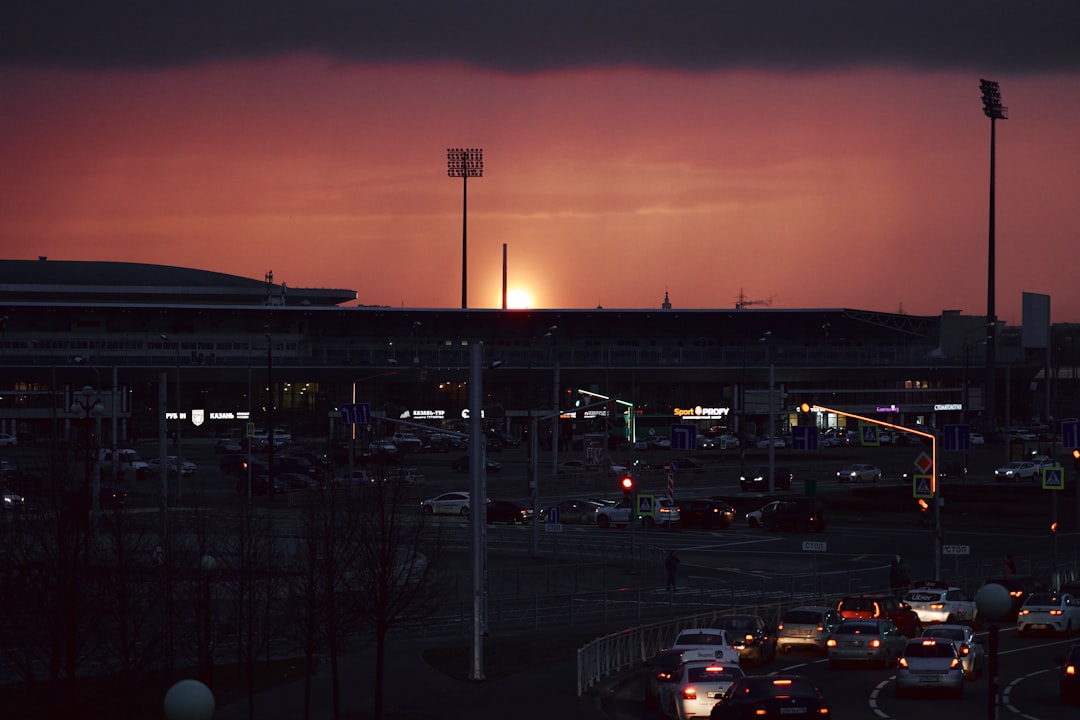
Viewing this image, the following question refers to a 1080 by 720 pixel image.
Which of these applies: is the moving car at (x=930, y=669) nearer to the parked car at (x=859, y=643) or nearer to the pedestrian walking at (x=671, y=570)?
the parked car at (x=859, y=643)

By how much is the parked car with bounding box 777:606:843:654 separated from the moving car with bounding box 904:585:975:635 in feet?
17.3

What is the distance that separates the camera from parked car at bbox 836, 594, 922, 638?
43.1m

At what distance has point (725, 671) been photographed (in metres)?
29.8

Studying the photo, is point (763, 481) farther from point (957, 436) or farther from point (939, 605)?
point (939, 605)

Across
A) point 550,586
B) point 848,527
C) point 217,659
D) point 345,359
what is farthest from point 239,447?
point 217,659

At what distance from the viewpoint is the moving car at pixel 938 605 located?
4562 cm

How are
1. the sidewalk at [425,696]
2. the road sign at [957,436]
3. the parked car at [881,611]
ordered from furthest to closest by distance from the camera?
1. the road sign at [957,436]
2. the parked car at [881,611]
3. the sidewalk at [425,696]

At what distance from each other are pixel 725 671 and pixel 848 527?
51.1 metres

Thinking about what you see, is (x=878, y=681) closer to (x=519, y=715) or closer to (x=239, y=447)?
(x=519, y=715)

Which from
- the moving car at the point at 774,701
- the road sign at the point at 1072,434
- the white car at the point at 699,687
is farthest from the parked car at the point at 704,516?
the moving car at the point at 774,701

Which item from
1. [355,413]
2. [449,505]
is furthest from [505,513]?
[355,413]

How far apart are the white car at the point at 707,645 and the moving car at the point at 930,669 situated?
12.8 ft

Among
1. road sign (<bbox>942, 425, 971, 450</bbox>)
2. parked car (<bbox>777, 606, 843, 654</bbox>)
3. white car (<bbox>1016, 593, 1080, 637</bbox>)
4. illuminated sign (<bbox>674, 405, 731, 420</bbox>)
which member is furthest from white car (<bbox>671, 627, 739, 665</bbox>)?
illuminated sign (<bbox>674, 405, 731, 420</bbox>)

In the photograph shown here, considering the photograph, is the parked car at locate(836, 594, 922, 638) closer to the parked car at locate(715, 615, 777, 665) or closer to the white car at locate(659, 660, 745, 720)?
the parked car at locate(715, 615, 777, 665)
